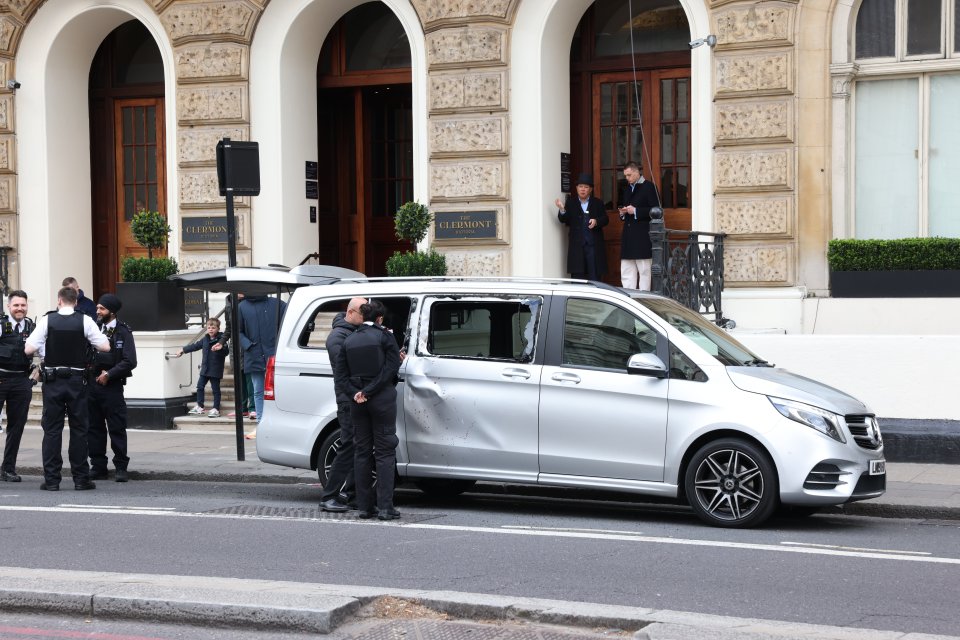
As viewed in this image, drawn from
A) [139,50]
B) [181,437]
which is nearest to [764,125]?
[181,437]

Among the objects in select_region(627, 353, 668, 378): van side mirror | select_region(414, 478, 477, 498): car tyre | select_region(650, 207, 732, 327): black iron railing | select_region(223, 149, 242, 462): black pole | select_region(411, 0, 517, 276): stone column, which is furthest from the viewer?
select_region(411, 0, 517, 276): stone column

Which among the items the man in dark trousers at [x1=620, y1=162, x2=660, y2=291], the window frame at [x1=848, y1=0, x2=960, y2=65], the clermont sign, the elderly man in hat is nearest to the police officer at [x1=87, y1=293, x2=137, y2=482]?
the clermont sign

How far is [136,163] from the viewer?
22.0 metres

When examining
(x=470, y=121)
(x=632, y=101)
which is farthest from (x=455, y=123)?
Result: (x=632, y=101)

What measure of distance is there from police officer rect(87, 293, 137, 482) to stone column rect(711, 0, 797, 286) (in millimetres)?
7766

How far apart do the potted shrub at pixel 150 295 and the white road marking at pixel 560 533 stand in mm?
6734

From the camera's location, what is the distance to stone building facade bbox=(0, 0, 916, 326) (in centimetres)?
1705

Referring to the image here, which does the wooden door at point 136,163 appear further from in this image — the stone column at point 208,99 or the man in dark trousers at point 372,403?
the man in dark trousers at point 372,403

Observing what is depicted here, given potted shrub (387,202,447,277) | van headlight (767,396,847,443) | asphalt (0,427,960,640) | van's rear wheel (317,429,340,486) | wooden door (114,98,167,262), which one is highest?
Answer: wooden door (114,98,167,262)

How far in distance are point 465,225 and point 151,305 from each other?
14.4ft

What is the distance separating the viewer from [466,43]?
18750mm

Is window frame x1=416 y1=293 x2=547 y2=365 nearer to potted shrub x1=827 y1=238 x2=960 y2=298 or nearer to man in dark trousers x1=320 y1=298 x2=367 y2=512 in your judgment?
man in dark trousers x1=320 y1=298 x2=367 y2=512

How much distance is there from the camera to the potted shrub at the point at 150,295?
59.9 ft

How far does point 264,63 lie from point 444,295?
31.9 ft
